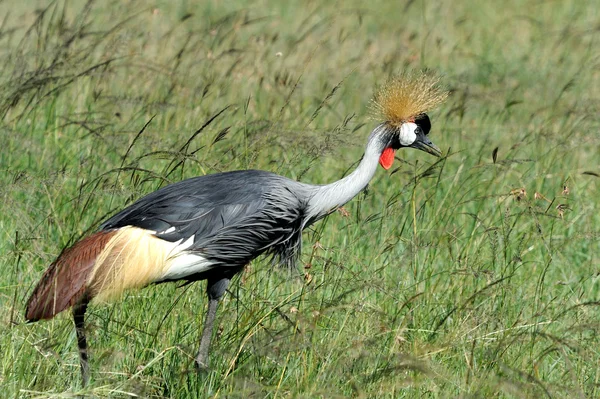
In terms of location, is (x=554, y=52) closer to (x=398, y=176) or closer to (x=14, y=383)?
(x=398, y=176)

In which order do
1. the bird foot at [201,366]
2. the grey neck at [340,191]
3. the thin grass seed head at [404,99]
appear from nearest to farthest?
the bird foot at [201,366]
the grey neck at [340,191]
the thin grass seed head at [404,99]

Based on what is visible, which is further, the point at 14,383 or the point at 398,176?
the point at 398,176

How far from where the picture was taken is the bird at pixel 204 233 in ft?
9.59

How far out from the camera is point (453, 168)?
4.80m

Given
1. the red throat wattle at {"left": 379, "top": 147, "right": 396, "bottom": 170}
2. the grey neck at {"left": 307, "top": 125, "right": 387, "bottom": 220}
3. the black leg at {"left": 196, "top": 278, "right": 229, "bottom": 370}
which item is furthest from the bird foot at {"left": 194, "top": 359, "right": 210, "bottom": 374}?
the red throat wattle at {"left": 379, "top": 147, "right": 396, "bottom": 170}

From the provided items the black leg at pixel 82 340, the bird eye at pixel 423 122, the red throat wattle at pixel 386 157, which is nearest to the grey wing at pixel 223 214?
the black leg at pixel 82 340

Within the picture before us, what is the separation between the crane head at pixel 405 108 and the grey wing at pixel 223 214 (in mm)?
411

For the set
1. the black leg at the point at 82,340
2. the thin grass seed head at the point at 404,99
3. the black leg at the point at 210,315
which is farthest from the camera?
the thin grass seed head at the point at 404,99

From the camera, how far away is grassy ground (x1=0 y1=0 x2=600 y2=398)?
110 inches

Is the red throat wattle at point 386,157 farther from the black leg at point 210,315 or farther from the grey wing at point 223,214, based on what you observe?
the black leg at point 210,315

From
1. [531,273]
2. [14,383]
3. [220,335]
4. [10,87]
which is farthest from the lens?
[10,87]

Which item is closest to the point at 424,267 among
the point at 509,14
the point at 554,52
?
the point at 554,52

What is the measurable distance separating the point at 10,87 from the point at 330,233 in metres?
1.44

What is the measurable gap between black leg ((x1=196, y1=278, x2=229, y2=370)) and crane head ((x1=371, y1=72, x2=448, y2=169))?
0.69m
